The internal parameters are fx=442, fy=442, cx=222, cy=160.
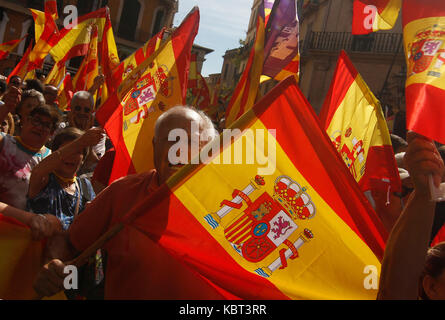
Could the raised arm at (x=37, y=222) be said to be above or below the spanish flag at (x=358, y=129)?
below

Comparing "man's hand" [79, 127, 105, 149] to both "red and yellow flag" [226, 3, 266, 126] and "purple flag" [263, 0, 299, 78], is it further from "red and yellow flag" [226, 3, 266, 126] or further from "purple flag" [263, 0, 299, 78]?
"purple flag" [263, 0, 299, 78]

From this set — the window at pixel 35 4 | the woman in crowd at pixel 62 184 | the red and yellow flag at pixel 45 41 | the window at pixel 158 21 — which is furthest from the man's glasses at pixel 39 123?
the window at pixel 158 21

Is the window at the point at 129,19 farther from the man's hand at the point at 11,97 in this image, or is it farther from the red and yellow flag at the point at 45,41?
the man's hand at the point at 11,97

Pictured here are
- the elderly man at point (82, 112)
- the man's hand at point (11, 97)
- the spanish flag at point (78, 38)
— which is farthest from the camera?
the spanish flag at point (78, 38)

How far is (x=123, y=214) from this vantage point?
6.18 feet

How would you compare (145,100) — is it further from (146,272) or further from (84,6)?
(84,6)

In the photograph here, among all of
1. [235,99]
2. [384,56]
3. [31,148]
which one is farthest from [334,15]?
[31,148]

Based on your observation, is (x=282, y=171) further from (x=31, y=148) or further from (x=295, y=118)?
(x=31, y=148)

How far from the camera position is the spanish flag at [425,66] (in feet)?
5.37

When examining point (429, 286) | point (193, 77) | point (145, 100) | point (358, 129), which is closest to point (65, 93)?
point (145, 100)

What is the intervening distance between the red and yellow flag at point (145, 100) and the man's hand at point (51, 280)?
1533mm

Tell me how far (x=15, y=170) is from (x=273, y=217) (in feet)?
5.91

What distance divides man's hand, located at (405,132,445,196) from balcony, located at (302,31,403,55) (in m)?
19.3
